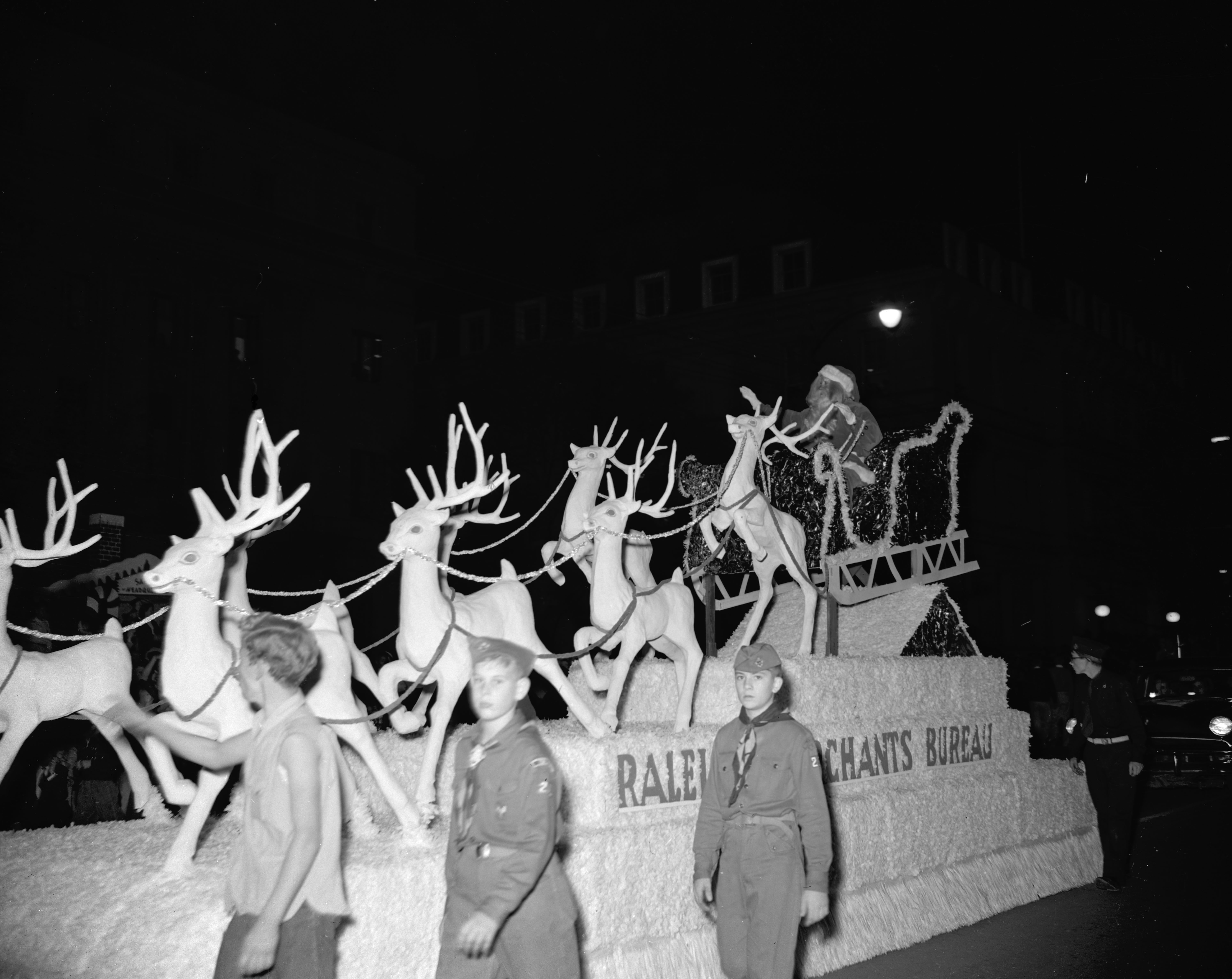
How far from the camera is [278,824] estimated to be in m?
3.89

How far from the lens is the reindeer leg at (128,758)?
7070mm

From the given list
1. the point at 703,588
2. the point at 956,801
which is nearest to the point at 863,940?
the point at 956,801

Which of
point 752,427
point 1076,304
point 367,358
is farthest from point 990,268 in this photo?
point 752,427

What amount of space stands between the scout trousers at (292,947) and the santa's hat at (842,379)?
8.01m

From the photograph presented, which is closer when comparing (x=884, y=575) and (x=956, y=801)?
(x=956, y=801)

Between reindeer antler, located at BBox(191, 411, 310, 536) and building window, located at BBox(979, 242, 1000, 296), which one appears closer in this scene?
reindeer antler, located at BBox(191, 411, 310, 536)

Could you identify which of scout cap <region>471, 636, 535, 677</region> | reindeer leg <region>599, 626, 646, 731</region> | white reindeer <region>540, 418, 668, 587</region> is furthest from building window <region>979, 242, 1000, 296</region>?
scout cap <region>471, 636, 535, 677</region>

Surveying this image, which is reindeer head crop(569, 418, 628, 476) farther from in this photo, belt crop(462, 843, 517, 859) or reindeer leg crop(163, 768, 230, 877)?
belt crop(462, 843, 517, 859)

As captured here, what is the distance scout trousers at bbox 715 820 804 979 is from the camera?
500 centimetres

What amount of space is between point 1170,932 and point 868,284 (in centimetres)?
2802

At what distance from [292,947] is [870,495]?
8.15 meters

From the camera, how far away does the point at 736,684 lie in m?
5.31

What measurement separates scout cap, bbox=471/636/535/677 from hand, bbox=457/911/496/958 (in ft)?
2.54

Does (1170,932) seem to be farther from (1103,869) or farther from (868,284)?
(868,284)
